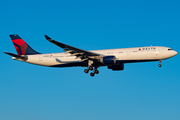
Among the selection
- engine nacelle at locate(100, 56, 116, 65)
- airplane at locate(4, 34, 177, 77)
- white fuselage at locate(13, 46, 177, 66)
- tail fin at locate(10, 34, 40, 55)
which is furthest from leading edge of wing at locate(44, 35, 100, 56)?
tail fin at locate(10, 34, 40, 55)

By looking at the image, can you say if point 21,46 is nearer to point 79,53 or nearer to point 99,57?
point 79,53

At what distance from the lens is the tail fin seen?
4841cm

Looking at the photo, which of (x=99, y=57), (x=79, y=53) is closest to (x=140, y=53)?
(x=99, y=57)

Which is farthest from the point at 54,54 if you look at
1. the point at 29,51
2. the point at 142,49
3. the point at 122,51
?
the point at 142,49

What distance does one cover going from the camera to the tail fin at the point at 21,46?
4841 cm

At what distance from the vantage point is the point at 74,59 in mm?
43688

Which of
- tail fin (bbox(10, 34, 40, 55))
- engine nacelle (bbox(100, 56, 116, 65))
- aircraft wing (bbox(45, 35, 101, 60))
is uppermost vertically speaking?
tail fin (bbox(10, 34, 40, 55))

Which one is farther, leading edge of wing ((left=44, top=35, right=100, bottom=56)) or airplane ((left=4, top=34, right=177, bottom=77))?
airplane ((left=4, top=34, right=177, bottom=77))

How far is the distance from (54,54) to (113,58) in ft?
35.6

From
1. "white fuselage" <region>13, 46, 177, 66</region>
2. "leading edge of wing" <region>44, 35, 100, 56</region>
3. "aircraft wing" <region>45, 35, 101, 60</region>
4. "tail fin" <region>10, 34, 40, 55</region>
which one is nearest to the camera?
"leading edge of wing" <region>44, 35, 100, 56</region>

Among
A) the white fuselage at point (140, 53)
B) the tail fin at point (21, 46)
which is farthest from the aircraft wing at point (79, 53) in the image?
the tail fin at point (21, 46)

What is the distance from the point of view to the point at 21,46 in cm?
4903

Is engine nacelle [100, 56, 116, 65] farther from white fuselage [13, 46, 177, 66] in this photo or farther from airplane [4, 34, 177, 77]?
white fuselage [13, 46, 177, 66]

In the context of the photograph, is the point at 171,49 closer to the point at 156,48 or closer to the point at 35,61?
the point at 156,48
